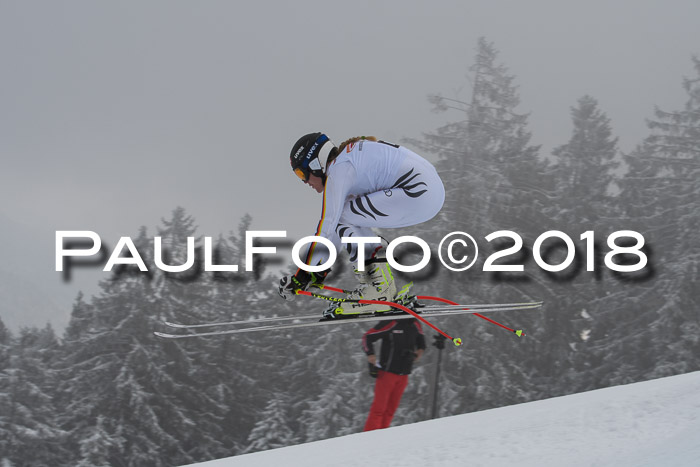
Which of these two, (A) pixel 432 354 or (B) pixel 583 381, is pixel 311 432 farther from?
(B) pixel 583 381

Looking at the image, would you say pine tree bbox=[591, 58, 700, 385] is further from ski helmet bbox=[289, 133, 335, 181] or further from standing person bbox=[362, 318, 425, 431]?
ski helmet bbox=[289, 133, 335, 181]

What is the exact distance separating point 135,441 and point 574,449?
784 inches

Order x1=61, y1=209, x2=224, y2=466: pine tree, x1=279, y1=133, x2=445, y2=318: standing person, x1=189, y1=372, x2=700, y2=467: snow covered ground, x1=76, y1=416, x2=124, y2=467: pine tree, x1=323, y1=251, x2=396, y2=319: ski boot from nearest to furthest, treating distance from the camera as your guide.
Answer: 1. x1=189, y1=372, x2=700, y2=467: snow covered ground
2. x1=279, y1=133, x2=445, y2=318: standing person
3. x1=323, y1=251, x2=396, y2=319: ski boot
4. x1=76, y1=416, x2=124, y2=467: pine tree
5. x1=61, y1=209, x2=224, y2=466: pine tree

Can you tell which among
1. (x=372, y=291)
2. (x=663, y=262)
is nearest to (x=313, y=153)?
(x=372, y=291)

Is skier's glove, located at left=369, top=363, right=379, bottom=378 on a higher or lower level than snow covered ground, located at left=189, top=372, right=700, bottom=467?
lower

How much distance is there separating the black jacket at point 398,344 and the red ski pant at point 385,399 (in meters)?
0.06

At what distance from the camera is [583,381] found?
20672 mm

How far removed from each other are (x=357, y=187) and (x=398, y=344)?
1.56 m

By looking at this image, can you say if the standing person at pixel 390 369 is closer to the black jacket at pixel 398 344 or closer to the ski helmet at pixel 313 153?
the black jacket at pixel 398 344

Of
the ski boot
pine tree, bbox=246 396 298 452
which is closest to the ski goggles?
the ski boot

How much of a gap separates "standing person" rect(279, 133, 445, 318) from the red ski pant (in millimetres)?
1204

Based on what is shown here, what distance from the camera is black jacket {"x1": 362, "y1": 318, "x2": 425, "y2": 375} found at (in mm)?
5242

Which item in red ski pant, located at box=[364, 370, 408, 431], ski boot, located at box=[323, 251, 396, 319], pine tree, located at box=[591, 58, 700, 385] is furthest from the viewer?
pine tree, located at box=[591, 58, 700, 385]

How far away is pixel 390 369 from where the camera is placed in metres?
5.26
